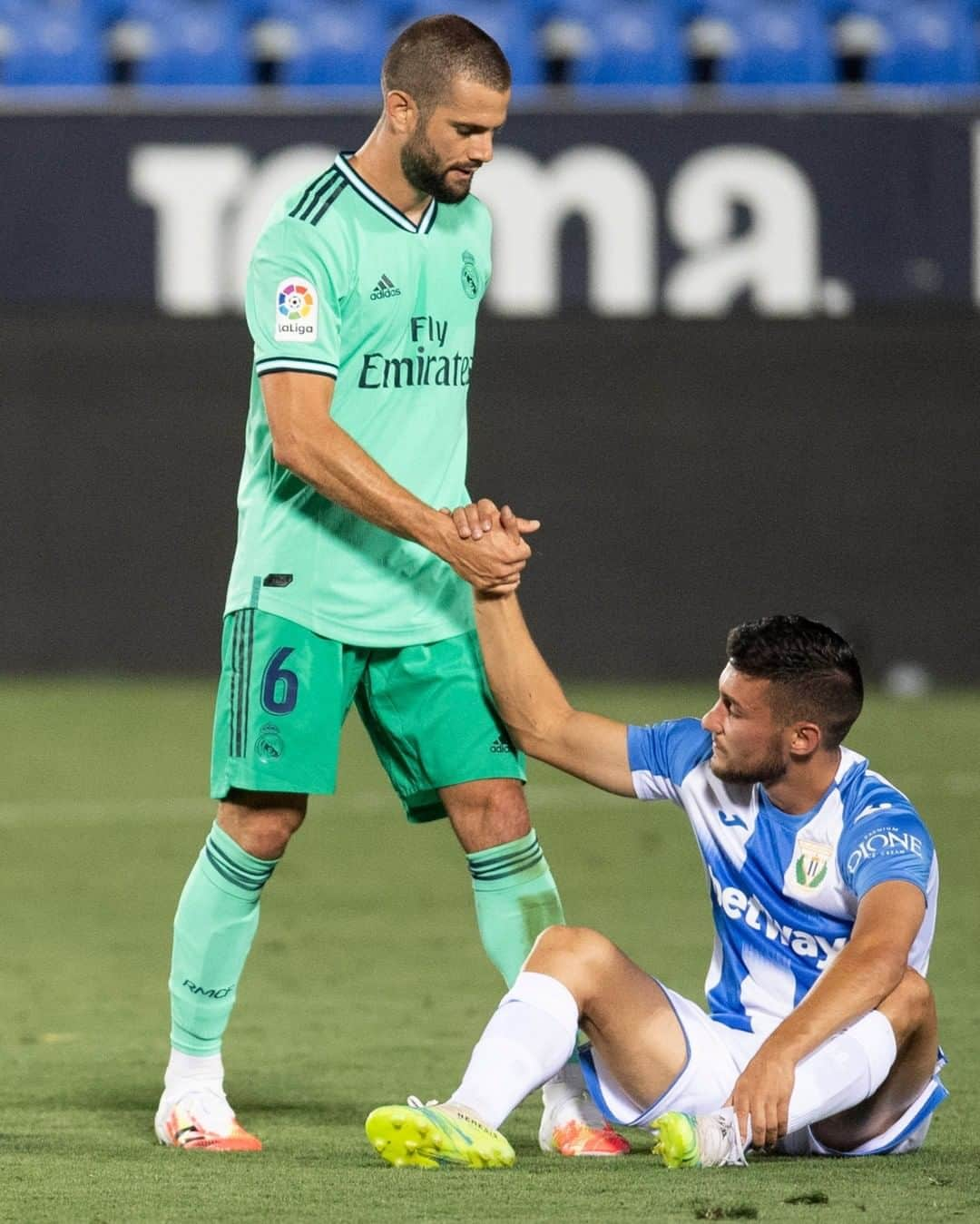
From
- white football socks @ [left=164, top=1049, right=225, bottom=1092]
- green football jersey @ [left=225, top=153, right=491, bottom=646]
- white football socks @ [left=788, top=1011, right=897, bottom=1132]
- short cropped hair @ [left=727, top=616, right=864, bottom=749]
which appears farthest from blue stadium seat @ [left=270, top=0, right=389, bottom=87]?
white football socks @ [left=788, top=1011, right=897, bottom=1132]

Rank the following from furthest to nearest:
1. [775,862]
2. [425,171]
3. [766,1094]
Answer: [425,171] < [775,862] < [766,1094]

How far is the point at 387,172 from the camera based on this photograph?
4.09 metres

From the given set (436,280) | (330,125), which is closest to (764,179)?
(330,125)

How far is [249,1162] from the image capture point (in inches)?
149

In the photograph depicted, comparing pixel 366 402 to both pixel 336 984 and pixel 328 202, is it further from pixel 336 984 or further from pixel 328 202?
pixel 336 984

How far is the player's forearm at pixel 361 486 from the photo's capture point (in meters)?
3.90

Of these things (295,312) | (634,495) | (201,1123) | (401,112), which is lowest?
(634,495)

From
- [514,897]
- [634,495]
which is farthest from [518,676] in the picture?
[634,495]

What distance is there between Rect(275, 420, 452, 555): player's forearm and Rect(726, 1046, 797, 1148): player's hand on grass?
3.35ft

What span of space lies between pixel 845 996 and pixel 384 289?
4.87 ft

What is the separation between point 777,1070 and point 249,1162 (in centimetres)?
91

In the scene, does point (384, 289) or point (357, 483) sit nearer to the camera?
point (357, 483)

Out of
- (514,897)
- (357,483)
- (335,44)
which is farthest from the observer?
(335,44)

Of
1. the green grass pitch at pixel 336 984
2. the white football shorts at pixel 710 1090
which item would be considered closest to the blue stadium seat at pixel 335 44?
the green grass pitch at pixel 336 984
